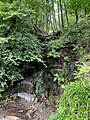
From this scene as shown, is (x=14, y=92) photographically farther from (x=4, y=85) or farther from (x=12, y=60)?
(x=12, y=60)

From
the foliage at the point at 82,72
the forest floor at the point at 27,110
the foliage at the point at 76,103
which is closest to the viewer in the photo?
the foliage at the point at 76,103

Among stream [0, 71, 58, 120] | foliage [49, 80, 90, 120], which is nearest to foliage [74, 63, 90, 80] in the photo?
foliage [49, 80, 90, 120]

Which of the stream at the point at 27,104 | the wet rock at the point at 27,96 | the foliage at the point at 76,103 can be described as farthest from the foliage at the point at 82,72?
the wet rock at the point at 27,96

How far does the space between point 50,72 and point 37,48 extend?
808 millimetres

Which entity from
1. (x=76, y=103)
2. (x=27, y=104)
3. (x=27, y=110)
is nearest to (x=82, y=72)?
(x=76, y=103)

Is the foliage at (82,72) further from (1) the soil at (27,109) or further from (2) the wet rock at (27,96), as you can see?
(2) the wet rock at (27,96)

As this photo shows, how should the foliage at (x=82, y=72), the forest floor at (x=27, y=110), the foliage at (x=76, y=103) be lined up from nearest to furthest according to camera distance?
the foliage at (x=76, y=103), the foliage at (x=82, y=72), the forest floor at (x=27, y=110)

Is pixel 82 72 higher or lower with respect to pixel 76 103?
higher

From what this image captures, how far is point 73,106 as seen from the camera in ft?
6.88

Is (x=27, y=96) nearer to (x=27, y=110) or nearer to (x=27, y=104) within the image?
(x=27, y=104)

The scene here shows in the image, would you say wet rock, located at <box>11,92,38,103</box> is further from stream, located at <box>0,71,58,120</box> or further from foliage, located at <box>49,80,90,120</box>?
foliage, located at <box>49,80,90,120</box>

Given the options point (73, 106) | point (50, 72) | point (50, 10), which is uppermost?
point (50, 10)

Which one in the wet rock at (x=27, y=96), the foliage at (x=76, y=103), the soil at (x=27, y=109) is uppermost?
the foliage at (x=76, y=103)

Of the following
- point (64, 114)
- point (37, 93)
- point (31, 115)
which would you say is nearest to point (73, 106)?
point (64, 114)
